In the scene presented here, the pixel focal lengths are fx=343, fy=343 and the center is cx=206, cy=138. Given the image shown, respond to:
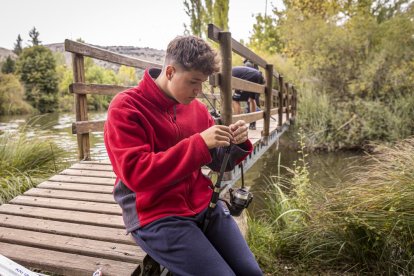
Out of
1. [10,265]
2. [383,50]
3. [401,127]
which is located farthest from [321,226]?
[383,50]

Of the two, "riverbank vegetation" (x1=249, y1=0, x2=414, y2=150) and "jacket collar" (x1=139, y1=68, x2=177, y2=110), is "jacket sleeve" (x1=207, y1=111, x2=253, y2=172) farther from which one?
"riverbank vegetation" (x1=249, y1=0, x2=414, y2=150)

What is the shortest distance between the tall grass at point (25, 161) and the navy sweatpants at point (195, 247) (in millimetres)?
2593

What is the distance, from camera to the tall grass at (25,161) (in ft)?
12.2

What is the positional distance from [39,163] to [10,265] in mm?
2910

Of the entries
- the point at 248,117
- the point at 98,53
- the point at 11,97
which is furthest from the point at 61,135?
the point at 11,97

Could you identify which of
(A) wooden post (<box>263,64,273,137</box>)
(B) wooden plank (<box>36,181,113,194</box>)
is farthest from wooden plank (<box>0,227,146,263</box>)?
(A) wooden post (<box>263,64,273,137</box>)

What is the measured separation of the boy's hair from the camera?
5.24 feet

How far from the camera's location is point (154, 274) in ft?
6.61

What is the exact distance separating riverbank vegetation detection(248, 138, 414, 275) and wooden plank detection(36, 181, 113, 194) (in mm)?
1442

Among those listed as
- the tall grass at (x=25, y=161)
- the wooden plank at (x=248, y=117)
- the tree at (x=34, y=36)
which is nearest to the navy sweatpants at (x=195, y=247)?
the wooden plank at (x=248, y=117)

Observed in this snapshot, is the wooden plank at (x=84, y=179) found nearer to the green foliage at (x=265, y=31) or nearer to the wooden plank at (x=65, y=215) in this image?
the wooden plank at (x=65, y=215)

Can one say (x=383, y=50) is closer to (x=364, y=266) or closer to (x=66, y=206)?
(x=364, y=266)

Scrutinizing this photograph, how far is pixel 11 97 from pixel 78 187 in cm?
2198

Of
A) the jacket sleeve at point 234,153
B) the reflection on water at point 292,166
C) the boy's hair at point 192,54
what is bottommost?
the reflection on water at point 292,166
